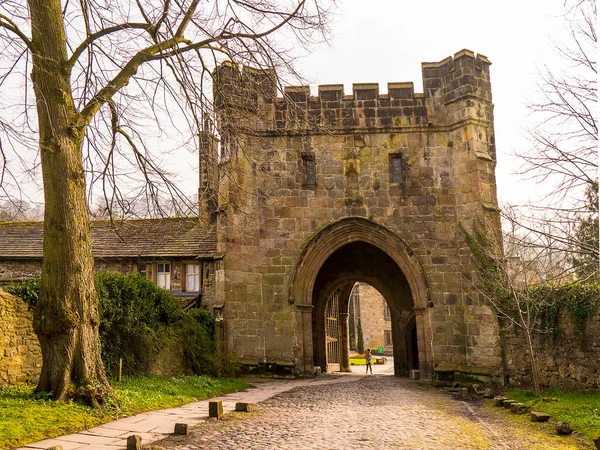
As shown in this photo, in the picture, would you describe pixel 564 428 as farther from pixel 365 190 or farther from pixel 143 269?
pixel 143 269

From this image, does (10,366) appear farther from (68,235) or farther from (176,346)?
(176,346)

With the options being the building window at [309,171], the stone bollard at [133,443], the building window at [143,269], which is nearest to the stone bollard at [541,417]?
the stone bollard at [133,443]

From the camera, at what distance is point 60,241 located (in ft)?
28.3

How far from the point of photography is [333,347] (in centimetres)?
2588

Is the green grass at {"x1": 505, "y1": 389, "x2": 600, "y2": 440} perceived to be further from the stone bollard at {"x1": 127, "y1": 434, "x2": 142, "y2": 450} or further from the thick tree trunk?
the thick tree trunk

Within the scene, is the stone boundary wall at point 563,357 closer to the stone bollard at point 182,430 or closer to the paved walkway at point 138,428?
the paved walkway at point 138,428

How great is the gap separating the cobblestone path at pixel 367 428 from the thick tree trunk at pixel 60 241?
2.17m

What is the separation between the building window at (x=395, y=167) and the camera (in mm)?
17250

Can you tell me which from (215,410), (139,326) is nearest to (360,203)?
(139,326)

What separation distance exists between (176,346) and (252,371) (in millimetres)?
2755

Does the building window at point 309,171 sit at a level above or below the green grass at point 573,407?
above

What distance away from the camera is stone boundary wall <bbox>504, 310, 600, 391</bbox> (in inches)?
498

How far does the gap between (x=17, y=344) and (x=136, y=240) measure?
32.2ft

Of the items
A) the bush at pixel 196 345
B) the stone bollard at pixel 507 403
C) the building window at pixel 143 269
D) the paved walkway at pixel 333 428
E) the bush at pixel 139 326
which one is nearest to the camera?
the paved walkway at pixel 333 428
